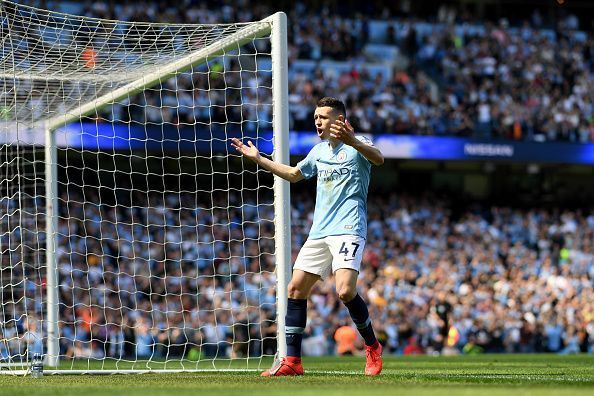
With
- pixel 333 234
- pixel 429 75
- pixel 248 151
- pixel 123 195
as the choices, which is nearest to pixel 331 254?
pixel 333 234

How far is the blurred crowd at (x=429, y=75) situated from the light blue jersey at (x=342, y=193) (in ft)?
56.8

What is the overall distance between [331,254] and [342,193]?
0.51m

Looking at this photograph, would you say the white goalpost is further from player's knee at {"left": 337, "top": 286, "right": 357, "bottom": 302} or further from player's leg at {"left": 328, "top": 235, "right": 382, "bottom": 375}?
player's knee at {"left": 337, "top": 286, "right": 357, "bottom": 302}

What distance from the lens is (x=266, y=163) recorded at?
9.70 meters

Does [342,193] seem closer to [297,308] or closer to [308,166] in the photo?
[308,166]

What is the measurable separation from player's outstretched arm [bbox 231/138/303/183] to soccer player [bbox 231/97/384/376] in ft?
0.04

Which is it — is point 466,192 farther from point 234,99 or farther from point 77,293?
point 77,293

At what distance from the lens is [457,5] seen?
37.1 metres

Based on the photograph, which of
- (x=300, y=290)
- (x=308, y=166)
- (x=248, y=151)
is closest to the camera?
(x=300, y=290)

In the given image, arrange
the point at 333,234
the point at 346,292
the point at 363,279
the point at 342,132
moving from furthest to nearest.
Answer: the point at 363,279 < the point at 333,234 < the point at 346,292 < the point at 342,132

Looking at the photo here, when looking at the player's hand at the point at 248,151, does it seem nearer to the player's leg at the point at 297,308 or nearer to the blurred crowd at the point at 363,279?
the player's leg at the point at 297,308

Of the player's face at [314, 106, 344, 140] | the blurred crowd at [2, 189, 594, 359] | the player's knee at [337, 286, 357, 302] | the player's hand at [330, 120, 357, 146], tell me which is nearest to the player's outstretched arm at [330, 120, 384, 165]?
the player's hand at [330, 120, 357, 146]

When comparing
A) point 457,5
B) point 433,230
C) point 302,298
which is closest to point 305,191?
point 433,230

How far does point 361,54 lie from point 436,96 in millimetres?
2488
